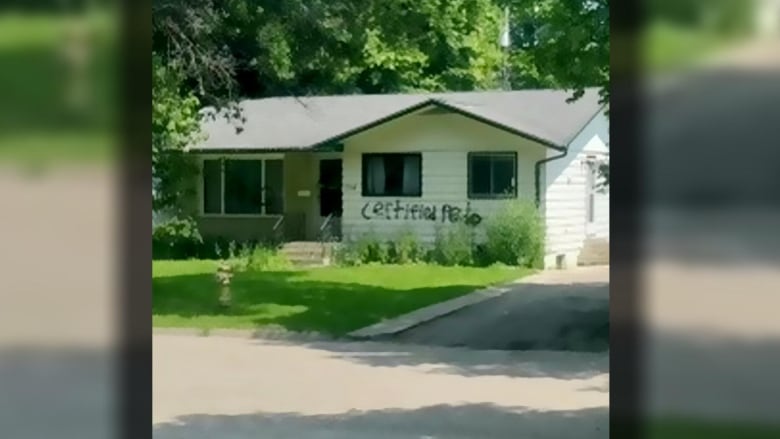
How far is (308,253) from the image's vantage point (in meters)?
14.1

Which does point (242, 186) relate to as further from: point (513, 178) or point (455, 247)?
point (513, 178)

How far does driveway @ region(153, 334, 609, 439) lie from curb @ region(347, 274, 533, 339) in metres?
0.42

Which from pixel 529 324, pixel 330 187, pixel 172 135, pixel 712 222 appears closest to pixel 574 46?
pixel 529 324

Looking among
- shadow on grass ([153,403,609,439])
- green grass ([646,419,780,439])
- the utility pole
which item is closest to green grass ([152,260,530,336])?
shadow on grass ([153,403,609,439])

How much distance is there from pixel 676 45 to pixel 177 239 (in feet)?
44.6

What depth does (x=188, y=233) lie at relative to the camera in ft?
48.6

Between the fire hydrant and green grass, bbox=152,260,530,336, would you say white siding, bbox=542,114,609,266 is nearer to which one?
green grass, bbox=152,260,530,336

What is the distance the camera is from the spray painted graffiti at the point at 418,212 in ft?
45.0

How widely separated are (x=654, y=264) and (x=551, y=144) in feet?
38.9

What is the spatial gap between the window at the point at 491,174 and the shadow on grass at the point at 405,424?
8266mm

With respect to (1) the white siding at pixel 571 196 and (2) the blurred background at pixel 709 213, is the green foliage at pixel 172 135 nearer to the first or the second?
(1) the white siding at pixel 571 196

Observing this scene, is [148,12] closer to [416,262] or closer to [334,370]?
[334,370]

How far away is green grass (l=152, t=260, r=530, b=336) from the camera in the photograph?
30.3 feet

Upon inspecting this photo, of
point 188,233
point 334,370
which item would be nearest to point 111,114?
point 334,370
